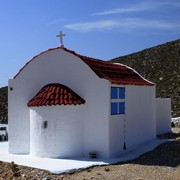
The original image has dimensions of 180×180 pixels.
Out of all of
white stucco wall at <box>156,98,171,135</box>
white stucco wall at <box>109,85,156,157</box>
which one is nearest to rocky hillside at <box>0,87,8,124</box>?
white stucco wall at <box>156,98,171,135</box>

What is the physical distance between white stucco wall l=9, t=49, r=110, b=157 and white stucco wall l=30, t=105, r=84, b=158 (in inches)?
11.0

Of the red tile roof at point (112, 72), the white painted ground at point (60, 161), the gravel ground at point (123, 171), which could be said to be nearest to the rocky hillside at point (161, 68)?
the red tile roof at point (112, 72)

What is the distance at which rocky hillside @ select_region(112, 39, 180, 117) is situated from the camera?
104 ft

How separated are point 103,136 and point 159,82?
23942mm

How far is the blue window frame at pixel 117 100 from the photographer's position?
1284 cm

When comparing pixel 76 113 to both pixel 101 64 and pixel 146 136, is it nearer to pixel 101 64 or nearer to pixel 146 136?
pixel 101 64

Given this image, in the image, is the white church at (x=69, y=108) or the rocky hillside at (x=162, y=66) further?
the rocky hillside at (x=162, y=66)

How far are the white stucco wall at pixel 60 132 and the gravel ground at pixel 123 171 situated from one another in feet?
4.63

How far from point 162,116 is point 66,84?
23.5ft

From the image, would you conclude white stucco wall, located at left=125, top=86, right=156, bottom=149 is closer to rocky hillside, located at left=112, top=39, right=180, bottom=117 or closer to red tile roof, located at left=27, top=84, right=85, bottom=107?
red tile roof, located at left=27, top=84, right=85, bottom=107

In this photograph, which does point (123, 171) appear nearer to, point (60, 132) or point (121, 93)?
point (60, 132)

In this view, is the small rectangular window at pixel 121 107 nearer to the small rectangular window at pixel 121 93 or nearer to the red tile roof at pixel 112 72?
the small rectangular window at pixel 121 93

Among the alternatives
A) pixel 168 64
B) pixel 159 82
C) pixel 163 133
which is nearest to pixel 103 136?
pixel 163 133

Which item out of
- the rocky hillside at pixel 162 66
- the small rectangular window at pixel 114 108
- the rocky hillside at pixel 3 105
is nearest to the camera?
the small rectangular window at pixel 114 108
